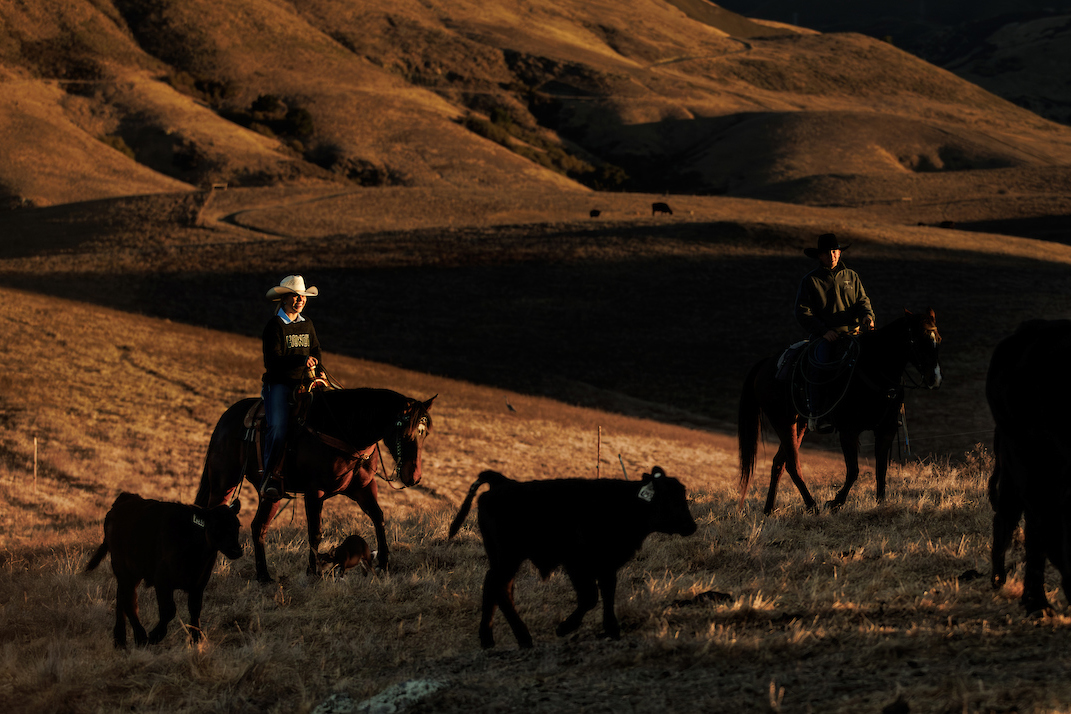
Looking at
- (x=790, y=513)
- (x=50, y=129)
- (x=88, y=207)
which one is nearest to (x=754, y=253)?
(x=790, y=513)

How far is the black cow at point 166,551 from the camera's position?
7145mm

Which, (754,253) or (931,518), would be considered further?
(754,253)

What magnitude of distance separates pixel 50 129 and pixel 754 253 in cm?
8798

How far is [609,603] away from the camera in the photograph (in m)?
6.46

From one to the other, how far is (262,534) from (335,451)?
4.03ft

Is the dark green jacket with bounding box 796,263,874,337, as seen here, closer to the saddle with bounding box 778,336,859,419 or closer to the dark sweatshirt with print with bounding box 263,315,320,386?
the saddle with bounding box 778,336,859,419

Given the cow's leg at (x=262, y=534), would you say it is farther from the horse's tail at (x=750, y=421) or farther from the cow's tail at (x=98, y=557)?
the horse's tail at (x=750, y=421)

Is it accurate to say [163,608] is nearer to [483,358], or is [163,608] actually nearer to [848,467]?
[848,467]

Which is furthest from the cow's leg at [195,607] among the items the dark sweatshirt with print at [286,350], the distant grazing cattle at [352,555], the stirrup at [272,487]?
the dark sweatshirt with print at [286,350]

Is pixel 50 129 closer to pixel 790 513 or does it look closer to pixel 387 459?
pixel 387 459

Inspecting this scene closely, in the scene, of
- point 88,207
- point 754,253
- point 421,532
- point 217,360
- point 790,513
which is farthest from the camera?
point 88,207

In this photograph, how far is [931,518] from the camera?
9664mm

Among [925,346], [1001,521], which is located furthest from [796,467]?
[1001,521]

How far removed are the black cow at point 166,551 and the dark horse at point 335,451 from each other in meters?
1.88
